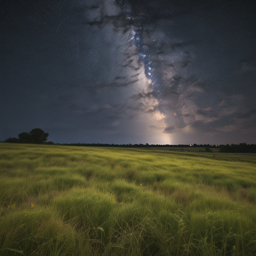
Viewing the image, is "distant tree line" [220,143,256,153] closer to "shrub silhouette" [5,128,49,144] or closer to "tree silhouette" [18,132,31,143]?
"shrub silhouette" [5,128,49,144]

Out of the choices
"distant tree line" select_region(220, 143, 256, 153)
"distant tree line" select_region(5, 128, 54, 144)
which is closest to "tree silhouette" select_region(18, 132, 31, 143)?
"distant tree line" select_region(5, 128, 54, 144)

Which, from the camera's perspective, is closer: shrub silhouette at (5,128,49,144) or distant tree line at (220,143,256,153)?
shrub silhouette at (5,128,49,144)

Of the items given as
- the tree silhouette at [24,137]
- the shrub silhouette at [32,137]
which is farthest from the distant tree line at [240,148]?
the tree silhouette at [24,137]

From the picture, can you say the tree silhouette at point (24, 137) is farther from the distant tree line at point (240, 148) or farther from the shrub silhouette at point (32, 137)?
the distant tree line at point (240, 148)

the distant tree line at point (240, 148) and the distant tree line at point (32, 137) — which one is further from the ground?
the distant tree line at point (32, 137)

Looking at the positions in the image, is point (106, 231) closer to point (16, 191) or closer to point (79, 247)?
point (79, 247)

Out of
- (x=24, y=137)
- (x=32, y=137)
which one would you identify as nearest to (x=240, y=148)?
(x=32, y=137)

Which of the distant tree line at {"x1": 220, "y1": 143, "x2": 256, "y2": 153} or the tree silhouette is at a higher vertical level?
the tree silhouette

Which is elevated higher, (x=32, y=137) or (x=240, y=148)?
(x=32, y=137)

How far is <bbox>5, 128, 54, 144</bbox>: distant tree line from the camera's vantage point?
209ft

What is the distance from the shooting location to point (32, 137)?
65.4 meters

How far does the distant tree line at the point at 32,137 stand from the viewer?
63.8 meters

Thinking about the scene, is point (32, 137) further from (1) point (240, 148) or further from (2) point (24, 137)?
(1) point (240, 148)

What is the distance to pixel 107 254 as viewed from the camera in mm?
1604
